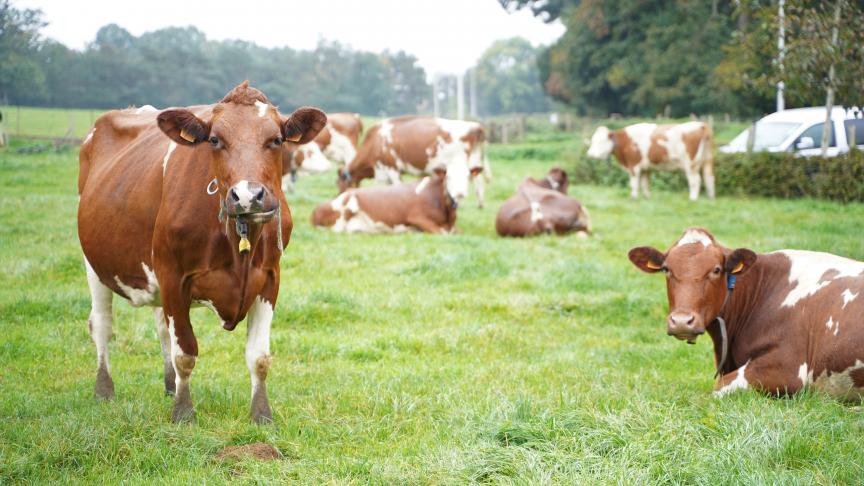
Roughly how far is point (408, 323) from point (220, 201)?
3707 mm

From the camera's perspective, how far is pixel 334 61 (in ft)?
191

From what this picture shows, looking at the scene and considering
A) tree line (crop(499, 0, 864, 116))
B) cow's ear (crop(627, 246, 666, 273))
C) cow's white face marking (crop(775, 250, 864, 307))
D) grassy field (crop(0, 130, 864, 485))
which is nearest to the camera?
grassy field (crop(0, 130, 864, 485))

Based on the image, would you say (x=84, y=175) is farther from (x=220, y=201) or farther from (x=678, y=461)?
(x=678, y=461)

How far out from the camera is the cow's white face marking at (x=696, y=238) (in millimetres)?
5920

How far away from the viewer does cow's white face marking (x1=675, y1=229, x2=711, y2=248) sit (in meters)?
5.92

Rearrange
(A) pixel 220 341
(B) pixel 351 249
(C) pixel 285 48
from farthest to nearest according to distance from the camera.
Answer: (C) pixel 285 48 < (B) pixel 351 249 < (A) pixel 220 341

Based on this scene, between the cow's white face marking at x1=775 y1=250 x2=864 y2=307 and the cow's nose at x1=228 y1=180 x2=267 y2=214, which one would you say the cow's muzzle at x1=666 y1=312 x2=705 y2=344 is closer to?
the cow's white face marking at x1=775 y1=250 x2=864 y2=307

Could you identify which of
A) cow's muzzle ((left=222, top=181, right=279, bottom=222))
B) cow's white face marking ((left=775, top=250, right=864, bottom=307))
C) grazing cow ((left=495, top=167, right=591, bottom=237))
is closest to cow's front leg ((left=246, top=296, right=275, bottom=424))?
cow's muzzle ((left=222, top=181, right=279, bottom=222))

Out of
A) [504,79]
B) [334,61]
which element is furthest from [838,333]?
[504,79]

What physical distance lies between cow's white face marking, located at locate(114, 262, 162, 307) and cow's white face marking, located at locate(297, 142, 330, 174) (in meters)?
14.2

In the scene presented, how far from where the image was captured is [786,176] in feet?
63.8

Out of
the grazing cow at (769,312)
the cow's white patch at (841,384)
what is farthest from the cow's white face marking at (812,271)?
the cow's white patch at (841,384)

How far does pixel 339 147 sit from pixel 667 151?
803 cm

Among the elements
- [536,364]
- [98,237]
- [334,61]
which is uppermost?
[334,61]
